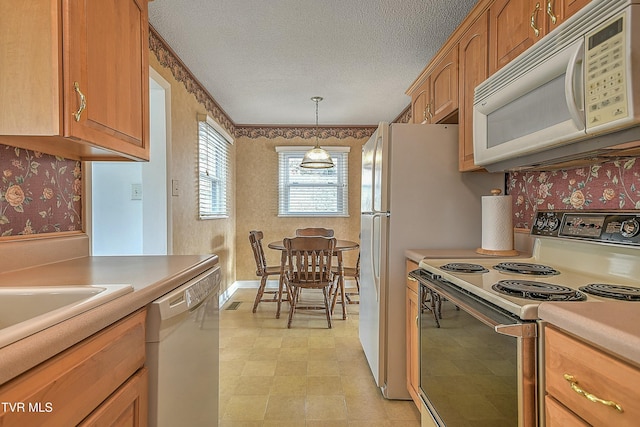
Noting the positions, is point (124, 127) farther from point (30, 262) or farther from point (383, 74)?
point (383, 74)

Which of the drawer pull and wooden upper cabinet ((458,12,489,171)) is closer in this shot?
the drawer pull

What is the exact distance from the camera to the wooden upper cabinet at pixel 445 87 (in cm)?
215

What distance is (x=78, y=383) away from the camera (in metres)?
0.72

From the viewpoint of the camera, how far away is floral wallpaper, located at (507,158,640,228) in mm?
1349

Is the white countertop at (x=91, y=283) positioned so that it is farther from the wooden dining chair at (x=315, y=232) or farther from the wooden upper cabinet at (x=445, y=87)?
the wooden dining chair at (x=315, y=232)

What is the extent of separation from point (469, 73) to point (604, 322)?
161cm

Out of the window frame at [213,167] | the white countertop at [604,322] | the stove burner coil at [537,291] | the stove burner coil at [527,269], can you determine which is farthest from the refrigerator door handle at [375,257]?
the window frame at [213,167]

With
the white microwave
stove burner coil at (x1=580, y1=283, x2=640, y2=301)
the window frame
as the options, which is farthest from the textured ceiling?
stove burner coil at (x1=580, y1=283, x2=640, y2=301)

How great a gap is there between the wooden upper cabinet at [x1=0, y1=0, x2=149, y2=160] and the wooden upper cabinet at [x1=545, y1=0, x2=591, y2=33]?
1.63 metres

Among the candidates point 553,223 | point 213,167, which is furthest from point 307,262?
point 553,223

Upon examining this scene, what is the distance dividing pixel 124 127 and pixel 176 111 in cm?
139

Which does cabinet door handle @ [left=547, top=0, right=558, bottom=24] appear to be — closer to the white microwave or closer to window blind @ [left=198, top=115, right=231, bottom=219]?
the white microwave

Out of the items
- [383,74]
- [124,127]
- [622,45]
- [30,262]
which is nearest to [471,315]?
[622,45]

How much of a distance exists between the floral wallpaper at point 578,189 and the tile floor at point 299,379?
1306mm
